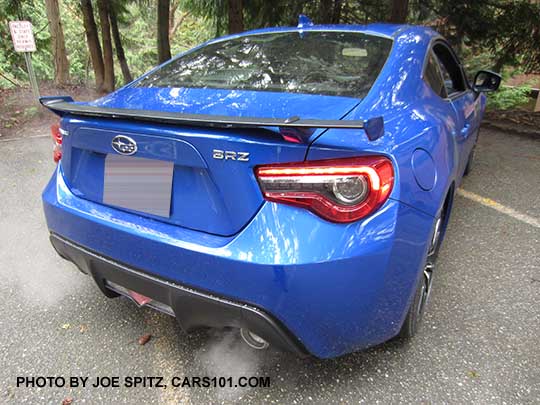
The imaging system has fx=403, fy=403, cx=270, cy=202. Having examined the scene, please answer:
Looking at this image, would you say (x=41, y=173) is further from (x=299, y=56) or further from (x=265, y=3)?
(x=265, y=3)

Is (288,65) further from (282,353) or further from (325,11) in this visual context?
(325,11)

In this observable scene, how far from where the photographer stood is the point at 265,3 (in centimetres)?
804

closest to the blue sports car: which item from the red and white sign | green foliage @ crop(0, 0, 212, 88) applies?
the red and white sign

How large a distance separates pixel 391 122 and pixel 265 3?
7464mm

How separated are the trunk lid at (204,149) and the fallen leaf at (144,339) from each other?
78 cm

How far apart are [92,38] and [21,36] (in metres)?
3.95

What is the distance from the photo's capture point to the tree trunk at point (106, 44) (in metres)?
9.66

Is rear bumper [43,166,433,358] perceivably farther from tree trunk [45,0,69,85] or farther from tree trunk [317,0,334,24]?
tree trunk [45,0,69,85]

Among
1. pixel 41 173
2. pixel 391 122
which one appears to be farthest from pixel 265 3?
pixel 391 122

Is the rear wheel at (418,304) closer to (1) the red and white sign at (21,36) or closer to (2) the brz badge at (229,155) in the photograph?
(2) the brz badge at (229,155)

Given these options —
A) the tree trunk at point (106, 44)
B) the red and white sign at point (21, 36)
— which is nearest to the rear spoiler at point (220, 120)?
the red and white sign at point (21, 36)

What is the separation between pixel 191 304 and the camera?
1484mm

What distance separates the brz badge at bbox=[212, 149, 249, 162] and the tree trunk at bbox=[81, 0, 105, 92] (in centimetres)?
980

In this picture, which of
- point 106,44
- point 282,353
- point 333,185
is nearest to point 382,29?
point 333,185
